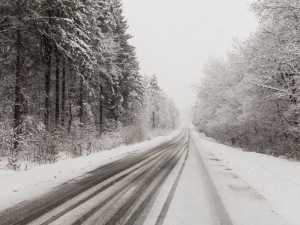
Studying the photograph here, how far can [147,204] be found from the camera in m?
4.39

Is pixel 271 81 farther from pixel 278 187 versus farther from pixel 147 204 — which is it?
pixel 147 204

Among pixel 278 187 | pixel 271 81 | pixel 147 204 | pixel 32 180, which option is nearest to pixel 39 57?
pixel 32 180

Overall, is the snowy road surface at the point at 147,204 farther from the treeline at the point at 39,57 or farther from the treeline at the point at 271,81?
the treeline at the point at 271,81

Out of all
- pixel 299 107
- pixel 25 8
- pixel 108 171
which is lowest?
pixel 108 171

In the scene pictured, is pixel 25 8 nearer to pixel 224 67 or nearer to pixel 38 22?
pixel 38 22

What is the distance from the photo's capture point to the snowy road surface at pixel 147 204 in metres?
3.70

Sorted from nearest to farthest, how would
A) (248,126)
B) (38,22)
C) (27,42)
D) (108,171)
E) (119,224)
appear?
(119,224)
(108,171)
(38,22)
(27,42)
(248,126)

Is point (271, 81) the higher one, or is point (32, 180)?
point (271, 81)

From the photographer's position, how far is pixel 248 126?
17.3 metres

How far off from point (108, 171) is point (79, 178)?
128cm

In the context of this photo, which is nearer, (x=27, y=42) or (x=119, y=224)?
(x=119, y=224)

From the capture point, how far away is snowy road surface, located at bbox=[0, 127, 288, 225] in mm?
3703

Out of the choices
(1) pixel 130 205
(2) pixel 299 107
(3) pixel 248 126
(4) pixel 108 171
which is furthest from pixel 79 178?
(3) pixel 248 126

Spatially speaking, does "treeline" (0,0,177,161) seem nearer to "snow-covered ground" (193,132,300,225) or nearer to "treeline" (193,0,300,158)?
"snow-covered ground" (193,132,300,225)
